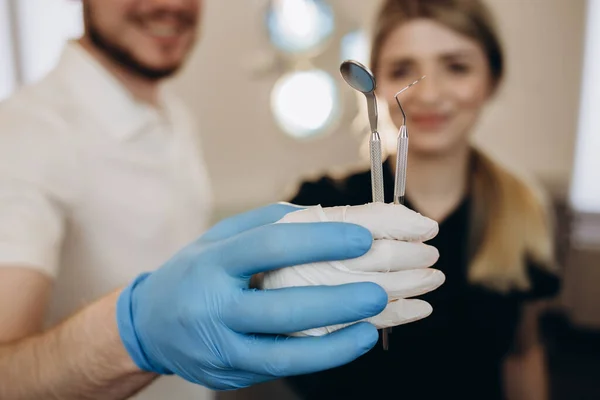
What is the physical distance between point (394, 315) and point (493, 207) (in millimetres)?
487

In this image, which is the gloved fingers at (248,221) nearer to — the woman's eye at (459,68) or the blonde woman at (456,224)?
the blonde woman at (456,224)

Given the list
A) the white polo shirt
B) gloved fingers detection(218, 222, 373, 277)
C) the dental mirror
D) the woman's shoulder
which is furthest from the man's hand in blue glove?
the woman's shoulder

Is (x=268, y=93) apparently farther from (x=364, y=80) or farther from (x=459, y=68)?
(x=364, y=80)

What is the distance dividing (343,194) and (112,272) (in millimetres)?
396

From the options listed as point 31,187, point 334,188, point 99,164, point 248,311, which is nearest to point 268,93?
point 334,188

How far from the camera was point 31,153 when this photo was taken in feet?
2.12

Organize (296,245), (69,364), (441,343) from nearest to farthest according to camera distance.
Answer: (296,245), (69,364), (441,343)

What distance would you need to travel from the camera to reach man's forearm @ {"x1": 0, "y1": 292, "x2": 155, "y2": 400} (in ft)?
1.79

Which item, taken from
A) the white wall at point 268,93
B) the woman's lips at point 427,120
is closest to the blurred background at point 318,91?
the white wall at point 268,93

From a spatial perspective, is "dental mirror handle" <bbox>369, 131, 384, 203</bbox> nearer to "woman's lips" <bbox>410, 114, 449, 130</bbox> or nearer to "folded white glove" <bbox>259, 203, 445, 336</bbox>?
"folded white glove" <bbox>259, 203, 445, 336</bbox>

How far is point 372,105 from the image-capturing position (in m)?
0.45

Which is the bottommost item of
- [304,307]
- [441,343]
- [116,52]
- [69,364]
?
[441,343]

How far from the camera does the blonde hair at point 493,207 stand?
31.5 inches

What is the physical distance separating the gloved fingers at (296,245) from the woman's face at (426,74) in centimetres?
34
